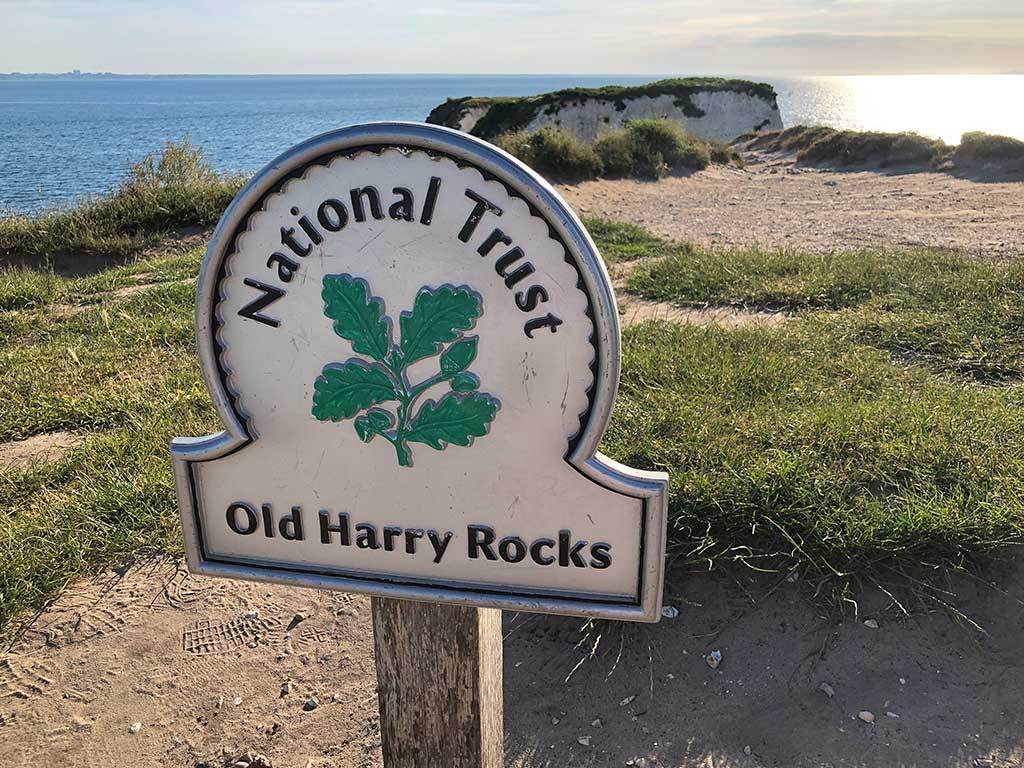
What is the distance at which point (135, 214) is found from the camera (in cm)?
867

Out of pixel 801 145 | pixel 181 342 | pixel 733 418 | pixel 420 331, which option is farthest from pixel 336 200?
pixel 801 145

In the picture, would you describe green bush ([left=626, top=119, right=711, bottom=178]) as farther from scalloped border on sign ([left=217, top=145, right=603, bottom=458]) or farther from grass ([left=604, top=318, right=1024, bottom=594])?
scalloped border on sign ([left=217, top=145, right=603, bottom=458])

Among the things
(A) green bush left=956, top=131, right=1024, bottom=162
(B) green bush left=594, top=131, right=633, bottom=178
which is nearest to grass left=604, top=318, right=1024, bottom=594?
(B) green bush left=594, top=131, right=633, bottom=178

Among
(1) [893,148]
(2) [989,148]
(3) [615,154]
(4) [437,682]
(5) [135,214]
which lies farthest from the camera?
(1) [893,148]

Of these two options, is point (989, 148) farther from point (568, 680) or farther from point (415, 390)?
point (415, 390)

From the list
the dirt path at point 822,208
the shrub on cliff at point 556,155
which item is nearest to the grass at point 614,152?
the shrub on cliff at point 556,155

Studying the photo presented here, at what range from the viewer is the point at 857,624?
2404 millimetres

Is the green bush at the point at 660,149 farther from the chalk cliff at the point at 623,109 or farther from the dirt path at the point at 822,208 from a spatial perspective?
the chalk cliff at the point at 623,109

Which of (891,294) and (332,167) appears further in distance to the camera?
(891,294)

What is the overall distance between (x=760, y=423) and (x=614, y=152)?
40.3 feet

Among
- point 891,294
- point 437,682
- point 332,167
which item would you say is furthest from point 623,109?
point 332,167

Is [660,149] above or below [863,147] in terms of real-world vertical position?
above

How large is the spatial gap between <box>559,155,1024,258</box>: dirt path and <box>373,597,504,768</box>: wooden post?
7.06 m

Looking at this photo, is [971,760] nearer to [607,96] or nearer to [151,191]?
[151,191]
